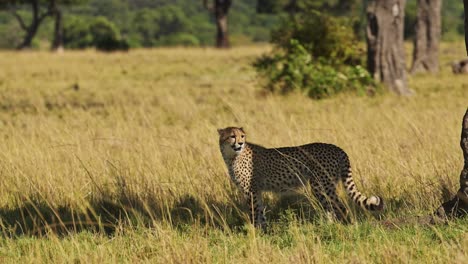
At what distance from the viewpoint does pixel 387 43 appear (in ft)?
55.9

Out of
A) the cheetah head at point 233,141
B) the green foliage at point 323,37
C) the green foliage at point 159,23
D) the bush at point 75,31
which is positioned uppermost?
the cheetah head at point 233,141

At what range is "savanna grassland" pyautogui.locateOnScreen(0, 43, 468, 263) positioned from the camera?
231 inches

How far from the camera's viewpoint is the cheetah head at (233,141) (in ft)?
22.8

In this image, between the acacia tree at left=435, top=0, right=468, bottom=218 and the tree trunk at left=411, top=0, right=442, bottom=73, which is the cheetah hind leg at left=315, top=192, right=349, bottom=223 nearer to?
the acacia tree at left=435, top=0, right=468, bottom=218

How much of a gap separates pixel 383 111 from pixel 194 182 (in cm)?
540

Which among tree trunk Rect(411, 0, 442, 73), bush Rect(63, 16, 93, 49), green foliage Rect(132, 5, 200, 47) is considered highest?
tree trunk Rect(411, 0, 442, 73)

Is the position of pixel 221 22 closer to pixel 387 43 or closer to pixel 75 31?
pixel 387 43

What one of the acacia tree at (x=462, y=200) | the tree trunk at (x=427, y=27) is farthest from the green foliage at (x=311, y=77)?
the acacia tree at (x=462, y=200)

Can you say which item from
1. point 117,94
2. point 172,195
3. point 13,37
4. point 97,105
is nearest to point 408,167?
point 172,195

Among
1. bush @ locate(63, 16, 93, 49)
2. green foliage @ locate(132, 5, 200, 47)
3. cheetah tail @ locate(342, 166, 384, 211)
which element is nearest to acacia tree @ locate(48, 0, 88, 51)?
bush @ locate(63, 16, 93, 49)

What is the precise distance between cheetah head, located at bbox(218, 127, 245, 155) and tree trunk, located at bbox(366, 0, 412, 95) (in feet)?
33.9

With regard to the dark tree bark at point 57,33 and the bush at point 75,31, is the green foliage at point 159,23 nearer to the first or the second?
the bush at point 75,31

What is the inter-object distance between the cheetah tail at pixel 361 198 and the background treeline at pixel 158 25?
201 feet

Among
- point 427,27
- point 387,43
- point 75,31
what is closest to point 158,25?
point 75,31
